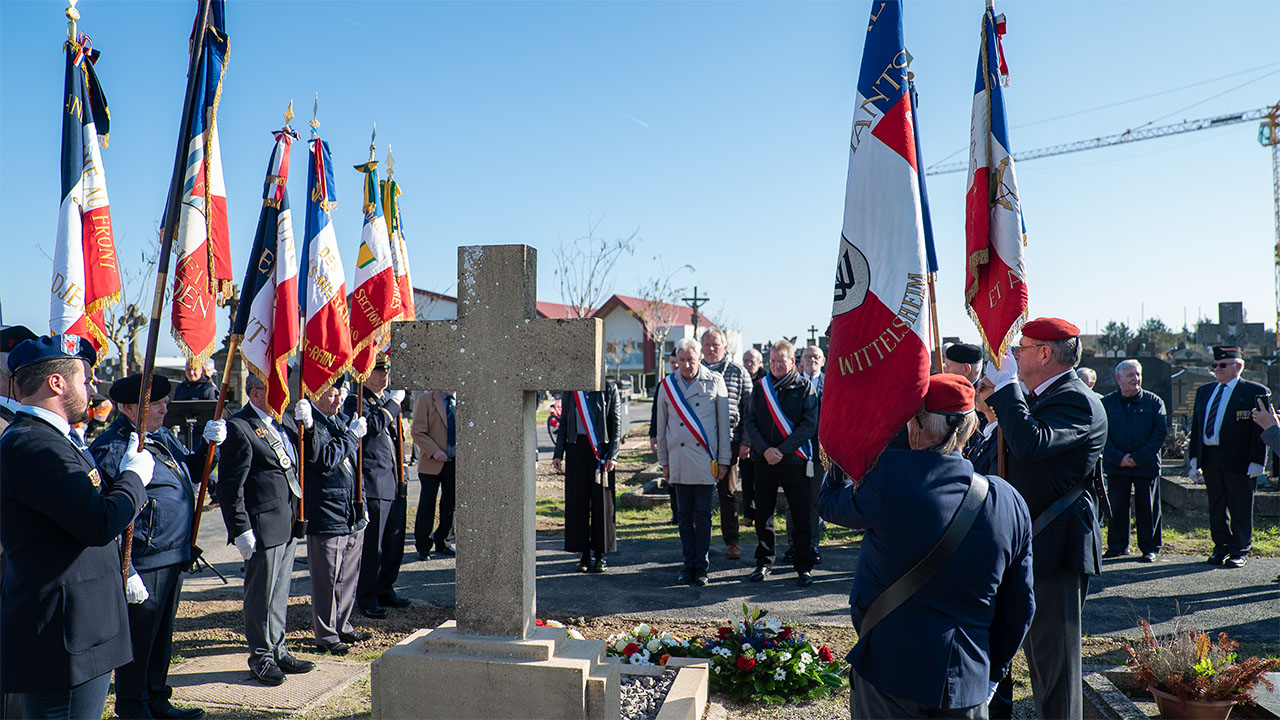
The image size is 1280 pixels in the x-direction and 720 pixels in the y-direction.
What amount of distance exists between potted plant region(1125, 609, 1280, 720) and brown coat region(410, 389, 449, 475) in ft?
20.5

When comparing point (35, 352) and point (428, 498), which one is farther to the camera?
point (428, 498)

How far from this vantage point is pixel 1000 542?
250cm

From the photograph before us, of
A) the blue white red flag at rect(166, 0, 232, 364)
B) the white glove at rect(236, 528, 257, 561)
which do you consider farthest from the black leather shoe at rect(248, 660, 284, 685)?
the blue white red flag at rect(166, 0, 232, 364)

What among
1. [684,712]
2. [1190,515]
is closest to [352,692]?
[684,712]

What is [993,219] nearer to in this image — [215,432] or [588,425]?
[588,425]

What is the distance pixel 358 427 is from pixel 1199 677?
532cm

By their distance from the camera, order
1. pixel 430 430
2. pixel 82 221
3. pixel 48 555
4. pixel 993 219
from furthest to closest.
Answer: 1. pixel 430 430
2. pixel 82 221
3. pixel 993 219
4. pixel 48 555

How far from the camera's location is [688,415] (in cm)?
721

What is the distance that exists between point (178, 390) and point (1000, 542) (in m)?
12.5

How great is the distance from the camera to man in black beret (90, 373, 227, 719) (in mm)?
3984

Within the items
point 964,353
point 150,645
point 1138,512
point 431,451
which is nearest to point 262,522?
point 150,645

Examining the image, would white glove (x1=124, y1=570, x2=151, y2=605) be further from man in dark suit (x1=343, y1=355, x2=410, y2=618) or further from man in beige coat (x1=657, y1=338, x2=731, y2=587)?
man in beige coat (x1=657, y1=338, x2=731, y2=587)

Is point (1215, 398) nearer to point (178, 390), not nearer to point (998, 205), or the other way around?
point (998, 205)

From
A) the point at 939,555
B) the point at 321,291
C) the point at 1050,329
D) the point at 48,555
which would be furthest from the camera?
the point at 321,291
